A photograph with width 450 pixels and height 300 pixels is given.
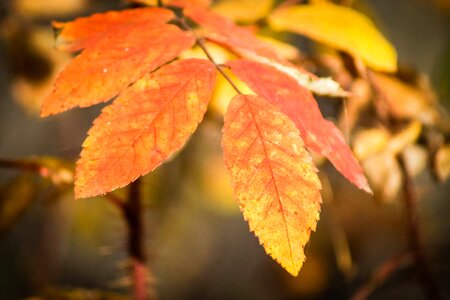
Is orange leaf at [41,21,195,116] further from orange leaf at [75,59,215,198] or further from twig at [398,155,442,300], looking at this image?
twig at [398,155,442,300]

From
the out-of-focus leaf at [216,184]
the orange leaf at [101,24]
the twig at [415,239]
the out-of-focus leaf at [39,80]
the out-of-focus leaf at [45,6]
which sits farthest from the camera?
the out-of-focus leaf at [216,184]

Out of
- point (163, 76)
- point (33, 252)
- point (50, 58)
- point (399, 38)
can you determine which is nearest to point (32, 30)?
point (50, 58)

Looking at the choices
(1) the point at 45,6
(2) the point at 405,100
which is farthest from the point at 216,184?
(2) the point at 405,100

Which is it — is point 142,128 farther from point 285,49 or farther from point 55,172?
point 285,49

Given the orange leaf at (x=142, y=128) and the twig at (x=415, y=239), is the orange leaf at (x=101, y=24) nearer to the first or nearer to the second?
the orange leaf at (x=142, y=128)

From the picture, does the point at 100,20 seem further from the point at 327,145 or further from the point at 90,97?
the point at 327,145

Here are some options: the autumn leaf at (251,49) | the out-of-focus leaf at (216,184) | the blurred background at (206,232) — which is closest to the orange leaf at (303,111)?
the autumn leaf at (251,49)

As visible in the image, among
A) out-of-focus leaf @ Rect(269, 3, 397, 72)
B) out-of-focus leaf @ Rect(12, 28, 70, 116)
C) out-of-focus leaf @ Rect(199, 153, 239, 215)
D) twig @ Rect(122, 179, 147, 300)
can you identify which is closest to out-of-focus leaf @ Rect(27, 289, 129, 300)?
twig @ Rect(122, 179, 147, 300)
